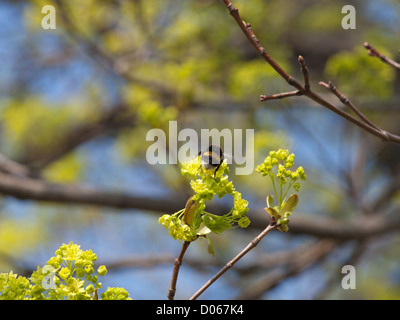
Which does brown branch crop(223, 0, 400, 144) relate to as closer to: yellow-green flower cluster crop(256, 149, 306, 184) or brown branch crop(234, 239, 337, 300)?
yellow-green flower cluster crop(256, 149, 306, 184)

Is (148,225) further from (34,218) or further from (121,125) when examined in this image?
(121,125)

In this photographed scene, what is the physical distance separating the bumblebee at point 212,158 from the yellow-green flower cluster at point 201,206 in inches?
0.6

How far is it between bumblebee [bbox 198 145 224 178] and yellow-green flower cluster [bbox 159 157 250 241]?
0.6 inches

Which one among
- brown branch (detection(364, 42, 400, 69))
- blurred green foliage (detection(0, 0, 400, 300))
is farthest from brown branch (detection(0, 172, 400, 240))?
brown branch (detection(364, 42, 400, 69))

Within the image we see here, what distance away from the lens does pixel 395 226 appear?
10.1 feet

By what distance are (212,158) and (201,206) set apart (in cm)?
12

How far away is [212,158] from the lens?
3.61 ft

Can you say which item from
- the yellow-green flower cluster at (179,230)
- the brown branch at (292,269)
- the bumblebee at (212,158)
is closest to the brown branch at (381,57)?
the bumblebee at (212,158)

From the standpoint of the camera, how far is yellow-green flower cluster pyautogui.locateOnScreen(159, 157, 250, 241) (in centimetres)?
110

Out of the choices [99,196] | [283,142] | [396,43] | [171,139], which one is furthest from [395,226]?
[396,43]

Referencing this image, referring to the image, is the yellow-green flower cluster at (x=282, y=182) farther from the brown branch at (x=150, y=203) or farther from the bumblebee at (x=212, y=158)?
the brown branch at (x=150, y=203)

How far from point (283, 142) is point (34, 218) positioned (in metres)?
3.97

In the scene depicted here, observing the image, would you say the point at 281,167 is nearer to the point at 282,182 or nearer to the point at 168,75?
the point at 282,182

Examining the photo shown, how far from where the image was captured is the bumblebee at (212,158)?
110cm
